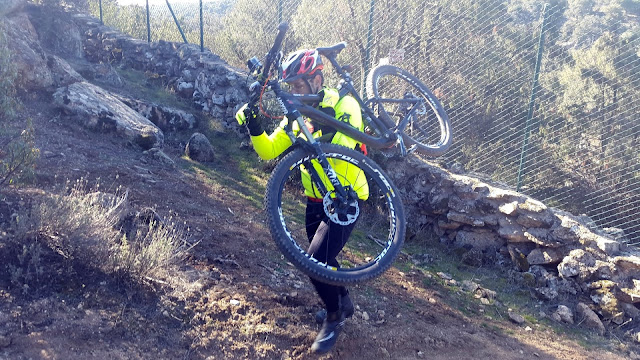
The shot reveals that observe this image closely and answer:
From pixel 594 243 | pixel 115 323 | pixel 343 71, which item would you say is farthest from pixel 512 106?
pixel 115 323

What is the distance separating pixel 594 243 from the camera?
19.6 ft

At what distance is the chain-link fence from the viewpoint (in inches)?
273

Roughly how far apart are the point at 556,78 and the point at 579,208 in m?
2.33

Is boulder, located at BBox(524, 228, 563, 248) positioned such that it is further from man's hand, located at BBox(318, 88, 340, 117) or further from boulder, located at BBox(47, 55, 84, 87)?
boulder, located at BBox(47, 55, 84, 87)

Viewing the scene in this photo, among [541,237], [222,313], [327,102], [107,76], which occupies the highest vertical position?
[327,102]

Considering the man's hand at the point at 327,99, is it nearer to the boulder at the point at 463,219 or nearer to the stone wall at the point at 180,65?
the boulder at the point at 463,219

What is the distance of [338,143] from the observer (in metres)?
3.82

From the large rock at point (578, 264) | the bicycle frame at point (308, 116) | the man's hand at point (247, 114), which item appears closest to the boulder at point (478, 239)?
the large rock at point (578, 264)

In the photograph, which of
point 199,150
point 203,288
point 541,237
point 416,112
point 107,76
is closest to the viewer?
point 203,288

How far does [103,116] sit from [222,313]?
5.67 meters

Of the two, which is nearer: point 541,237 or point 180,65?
point 541,237

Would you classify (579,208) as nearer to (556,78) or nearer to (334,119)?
(556,78)

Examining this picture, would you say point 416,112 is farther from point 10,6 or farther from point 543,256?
point 10,6

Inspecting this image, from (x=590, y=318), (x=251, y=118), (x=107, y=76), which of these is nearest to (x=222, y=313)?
(x=251, y=118)
